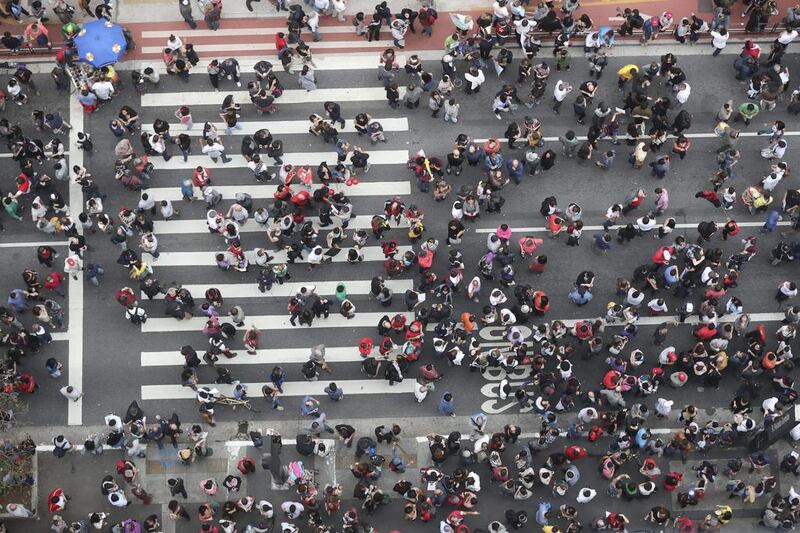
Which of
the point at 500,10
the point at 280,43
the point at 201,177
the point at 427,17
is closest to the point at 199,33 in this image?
the point at 280,43

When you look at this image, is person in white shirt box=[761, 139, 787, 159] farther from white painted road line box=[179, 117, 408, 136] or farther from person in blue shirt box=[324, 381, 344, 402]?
person in blue shirt box=[324, 381, 344, 402]

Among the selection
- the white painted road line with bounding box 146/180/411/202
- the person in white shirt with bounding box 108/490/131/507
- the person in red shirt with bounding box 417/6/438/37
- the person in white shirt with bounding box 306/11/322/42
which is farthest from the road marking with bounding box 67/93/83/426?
the person in red shirt with bounding box 417/6/438/37

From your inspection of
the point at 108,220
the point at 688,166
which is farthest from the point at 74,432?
the point at 688,166

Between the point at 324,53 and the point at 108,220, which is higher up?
the point at 324,53

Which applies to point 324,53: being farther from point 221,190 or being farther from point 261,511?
point 261,511

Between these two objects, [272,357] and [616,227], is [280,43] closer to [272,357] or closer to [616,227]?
[272,357]

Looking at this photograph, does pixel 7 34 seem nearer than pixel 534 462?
No
